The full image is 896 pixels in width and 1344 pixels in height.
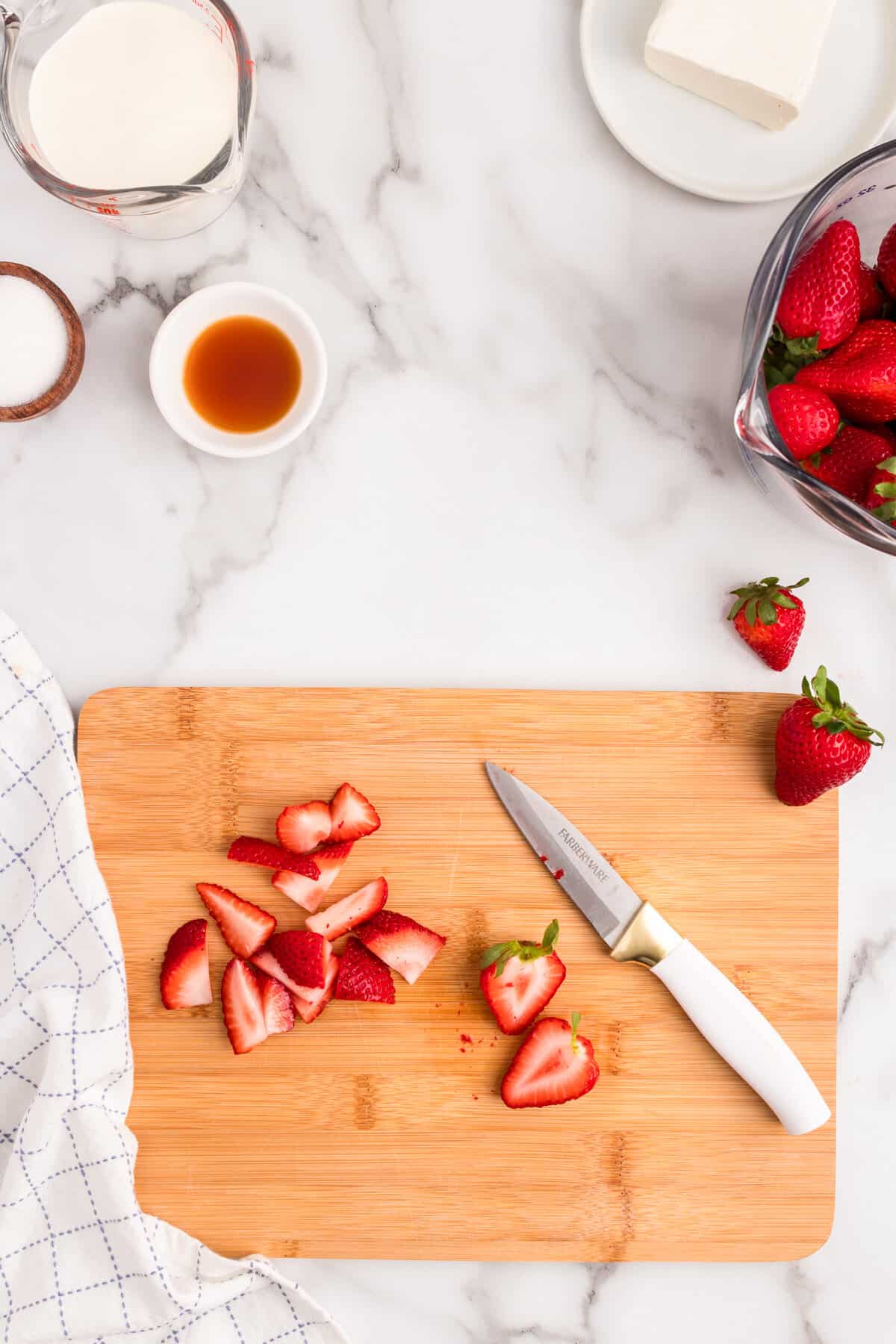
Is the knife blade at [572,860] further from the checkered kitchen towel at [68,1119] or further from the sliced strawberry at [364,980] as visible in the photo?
the checkered kitchen towel at [68,1119]

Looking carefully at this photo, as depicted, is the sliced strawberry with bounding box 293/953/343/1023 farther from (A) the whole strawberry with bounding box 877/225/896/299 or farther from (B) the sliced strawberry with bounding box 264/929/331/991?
(A) the whole strawberry with bounding box 877/225/896/299

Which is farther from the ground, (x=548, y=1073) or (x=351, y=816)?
(x=351, y=816)

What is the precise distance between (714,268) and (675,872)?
0.67m

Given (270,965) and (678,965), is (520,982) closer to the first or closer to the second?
(678,965)

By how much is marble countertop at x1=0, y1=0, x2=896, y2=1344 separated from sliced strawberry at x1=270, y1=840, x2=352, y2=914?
185 mm

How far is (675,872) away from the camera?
1.13 meters

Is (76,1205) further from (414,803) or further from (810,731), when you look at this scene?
(810,731)

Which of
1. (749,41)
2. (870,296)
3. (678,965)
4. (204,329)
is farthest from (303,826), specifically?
(749,41)

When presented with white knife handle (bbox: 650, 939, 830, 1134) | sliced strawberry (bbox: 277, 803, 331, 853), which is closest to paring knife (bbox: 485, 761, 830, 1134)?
white knife handle (bbox: 650, 939, 830, 1134)

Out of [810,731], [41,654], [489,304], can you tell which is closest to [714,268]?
[489,304]

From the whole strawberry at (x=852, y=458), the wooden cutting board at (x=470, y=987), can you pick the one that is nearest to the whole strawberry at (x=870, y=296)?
the whole strawberry at (x=852, y=458)

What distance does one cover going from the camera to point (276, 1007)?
3.57 feet

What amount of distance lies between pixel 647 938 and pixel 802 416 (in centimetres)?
54

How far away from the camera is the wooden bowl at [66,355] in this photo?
1.06 meters
